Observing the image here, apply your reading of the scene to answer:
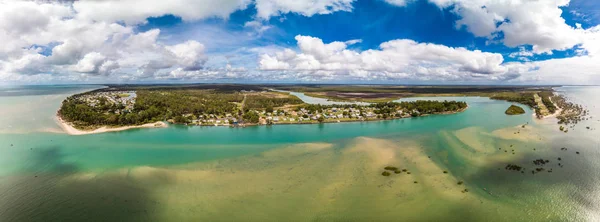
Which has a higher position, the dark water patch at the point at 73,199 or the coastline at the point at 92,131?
the coastline at the point at 92,131

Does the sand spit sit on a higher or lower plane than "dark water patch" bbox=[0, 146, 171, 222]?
higher

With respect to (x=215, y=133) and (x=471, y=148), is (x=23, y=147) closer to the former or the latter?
(x=215, y=133)

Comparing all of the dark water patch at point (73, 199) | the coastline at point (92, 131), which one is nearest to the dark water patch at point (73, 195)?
the dark water patch at point (73, 199)

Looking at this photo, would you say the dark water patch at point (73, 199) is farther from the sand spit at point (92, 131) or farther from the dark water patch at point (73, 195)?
the sand spit at point (92, 131)

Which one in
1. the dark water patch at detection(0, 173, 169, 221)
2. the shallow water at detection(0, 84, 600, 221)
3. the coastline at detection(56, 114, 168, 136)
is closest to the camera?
the dark water patch at detection(0, 173, 169, 221)

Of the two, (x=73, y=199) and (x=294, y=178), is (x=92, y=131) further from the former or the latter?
(x=294, y=178)

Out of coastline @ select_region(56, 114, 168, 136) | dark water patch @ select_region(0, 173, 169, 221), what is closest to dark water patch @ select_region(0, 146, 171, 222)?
dark water patch @ select_region(0, 173, 169, 221)

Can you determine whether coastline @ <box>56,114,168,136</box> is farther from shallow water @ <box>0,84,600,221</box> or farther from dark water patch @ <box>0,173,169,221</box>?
dark water patch @ <box>0,173,169,221</box>

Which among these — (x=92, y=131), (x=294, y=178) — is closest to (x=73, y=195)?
(x=294, y=178)
